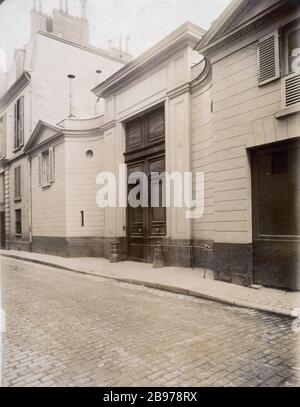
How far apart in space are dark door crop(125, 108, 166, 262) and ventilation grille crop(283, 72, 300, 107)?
5.18 m

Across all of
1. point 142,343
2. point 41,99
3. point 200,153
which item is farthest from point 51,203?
point 142,343

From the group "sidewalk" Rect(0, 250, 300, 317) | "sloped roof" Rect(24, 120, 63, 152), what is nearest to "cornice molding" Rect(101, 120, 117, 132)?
"sloped roof" Rect(24, 120, 63, 152)

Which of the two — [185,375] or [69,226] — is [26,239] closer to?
[69,226]

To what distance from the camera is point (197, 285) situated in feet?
23.6

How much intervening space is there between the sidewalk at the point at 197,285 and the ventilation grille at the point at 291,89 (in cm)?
371

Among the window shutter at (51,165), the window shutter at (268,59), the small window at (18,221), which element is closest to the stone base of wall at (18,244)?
the small window at (18,221)

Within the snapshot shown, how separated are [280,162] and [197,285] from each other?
125 inches

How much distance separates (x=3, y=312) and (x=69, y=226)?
860cm

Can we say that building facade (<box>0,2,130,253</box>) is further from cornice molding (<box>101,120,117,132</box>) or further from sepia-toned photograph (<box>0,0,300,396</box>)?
cornice molding (<box>101,120,117,132</box>)

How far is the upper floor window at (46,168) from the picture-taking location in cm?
1551

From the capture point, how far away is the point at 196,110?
32.5 ft

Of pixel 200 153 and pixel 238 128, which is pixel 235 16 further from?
pixel 200 153

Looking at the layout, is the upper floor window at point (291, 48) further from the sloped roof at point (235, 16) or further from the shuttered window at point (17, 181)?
the shuttered window at point (17, 181)
